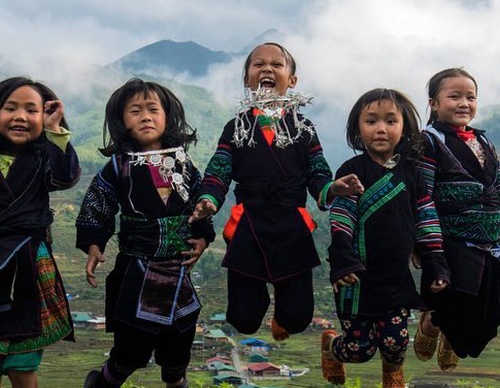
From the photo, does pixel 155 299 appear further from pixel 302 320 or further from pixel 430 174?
pixel 430 174

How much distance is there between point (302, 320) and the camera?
445 cm

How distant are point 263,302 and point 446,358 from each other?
171 cm

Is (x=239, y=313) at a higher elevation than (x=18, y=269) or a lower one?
lower

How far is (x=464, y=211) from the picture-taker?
Answer: 4.53 m

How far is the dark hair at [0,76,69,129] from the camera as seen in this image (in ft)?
13.3

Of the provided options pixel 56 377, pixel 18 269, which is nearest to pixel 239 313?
pixel 18 269

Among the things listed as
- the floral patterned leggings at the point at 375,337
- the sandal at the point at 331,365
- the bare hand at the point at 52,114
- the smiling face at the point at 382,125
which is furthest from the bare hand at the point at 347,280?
the bare hand at the point at 52,114

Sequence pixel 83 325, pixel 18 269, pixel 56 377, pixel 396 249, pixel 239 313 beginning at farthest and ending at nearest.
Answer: pixel 83 325 → pixel 56 377 → pixel 239 313 → pixel 396 249 → pixel 18 269

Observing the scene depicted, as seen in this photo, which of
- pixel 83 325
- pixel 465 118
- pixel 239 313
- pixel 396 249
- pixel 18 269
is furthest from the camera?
pixel 83 325

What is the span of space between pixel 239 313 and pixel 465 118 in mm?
2268

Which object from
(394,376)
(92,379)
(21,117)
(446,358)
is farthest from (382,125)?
(92,379)

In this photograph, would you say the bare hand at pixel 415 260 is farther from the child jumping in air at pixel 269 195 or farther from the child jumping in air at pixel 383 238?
the child jumping in air at pixel 269 195

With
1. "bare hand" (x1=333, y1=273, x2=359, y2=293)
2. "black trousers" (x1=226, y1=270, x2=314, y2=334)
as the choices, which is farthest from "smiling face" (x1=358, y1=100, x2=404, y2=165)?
"black trousers" (x1=226, y1=270, x2=314, y2=334)

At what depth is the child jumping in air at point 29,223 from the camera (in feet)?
12.6
